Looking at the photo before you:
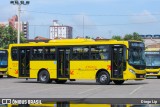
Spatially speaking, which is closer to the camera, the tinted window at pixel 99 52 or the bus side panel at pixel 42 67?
the tinted window at pixel 99 52

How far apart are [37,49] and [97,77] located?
16.5 ft

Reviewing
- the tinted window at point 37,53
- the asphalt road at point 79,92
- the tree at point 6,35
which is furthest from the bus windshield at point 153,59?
the tree at point 6,35

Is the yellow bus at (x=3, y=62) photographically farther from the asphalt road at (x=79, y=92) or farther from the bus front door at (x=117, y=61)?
the asphalt road at (x=79, y=92)

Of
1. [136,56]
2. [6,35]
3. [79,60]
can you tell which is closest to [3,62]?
[79,60]

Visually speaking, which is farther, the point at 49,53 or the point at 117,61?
the point at 49,53

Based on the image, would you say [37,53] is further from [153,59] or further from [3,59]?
[153,59]

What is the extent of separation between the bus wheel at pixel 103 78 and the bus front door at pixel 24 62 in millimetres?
5693

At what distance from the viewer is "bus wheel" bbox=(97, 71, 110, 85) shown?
29.0 m

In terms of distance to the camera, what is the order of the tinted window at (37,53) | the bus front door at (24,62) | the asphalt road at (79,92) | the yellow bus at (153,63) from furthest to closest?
the yellow bus at (153,63)
the bus front door at (24,62)
the tinted window at (37,53)
the asphalt road at (79,92)

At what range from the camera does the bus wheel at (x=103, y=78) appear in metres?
29.0

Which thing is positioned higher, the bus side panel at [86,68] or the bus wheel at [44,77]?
the bus side panel at [86,68]

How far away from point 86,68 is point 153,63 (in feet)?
44.9

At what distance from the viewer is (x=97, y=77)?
29.7 meters

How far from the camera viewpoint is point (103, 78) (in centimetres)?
2923
